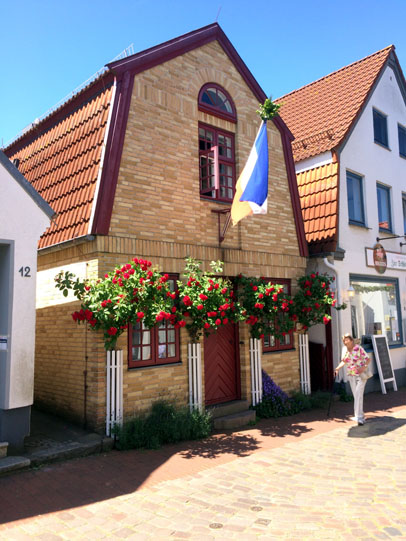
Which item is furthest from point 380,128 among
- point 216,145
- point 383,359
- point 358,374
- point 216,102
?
point 358,374

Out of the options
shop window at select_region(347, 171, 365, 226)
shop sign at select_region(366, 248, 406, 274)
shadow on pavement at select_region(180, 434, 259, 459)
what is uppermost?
shop window at select_region(347, 171, 365, 226)

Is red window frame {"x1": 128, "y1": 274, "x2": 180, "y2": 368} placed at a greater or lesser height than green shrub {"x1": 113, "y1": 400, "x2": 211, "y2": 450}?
greater

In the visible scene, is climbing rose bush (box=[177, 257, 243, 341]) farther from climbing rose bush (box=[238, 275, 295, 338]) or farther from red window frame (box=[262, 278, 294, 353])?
red window frame (box=[262, 278, 294, 353])

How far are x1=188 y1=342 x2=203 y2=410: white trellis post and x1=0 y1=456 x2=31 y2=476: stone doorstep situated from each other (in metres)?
3.23

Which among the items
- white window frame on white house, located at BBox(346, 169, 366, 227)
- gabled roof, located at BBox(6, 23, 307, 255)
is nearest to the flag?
gabled roof, located at BBox(6, 23, 307, 255)

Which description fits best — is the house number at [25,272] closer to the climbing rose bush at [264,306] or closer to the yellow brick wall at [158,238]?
the yellow brick wall at [158,238]

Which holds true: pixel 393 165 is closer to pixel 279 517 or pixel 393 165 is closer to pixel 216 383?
pixel 216 383

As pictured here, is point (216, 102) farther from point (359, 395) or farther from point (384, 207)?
Result: point (384, 207)

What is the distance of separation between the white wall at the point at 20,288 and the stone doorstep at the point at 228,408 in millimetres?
3558

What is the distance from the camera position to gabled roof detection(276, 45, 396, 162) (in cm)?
1298

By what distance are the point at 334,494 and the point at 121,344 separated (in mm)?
3972

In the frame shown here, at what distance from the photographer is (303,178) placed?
13188mm

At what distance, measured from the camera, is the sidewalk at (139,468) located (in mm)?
5086

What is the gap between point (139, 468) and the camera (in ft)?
20.6
